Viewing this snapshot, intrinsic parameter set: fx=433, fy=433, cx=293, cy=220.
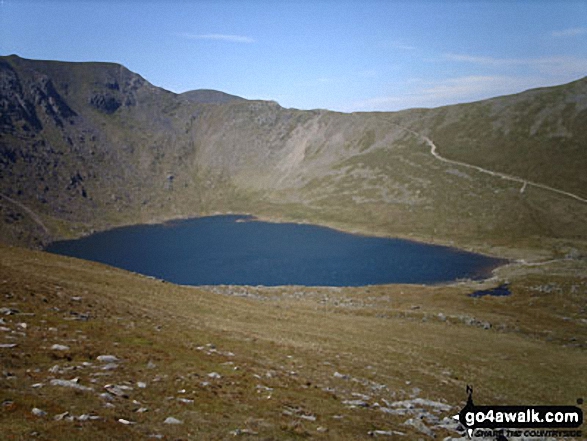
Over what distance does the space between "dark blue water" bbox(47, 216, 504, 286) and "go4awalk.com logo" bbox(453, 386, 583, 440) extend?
96226mm

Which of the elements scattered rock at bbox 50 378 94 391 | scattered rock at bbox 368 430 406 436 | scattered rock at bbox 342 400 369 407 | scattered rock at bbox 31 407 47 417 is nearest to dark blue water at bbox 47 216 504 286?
scattered rock at bbox 342 400 369 407

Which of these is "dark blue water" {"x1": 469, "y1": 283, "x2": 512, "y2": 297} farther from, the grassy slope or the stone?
the stone

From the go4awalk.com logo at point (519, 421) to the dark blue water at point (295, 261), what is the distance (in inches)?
3788

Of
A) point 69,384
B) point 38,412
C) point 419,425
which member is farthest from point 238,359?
point 38,412

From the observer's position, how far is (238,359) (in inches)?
1199

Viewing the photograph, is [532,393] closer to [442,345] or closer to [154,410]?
[442,345]

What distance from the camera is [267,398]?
23203mm

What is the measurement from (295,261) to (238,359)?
422ft

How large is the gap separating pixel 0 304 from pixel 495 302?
86790 mm

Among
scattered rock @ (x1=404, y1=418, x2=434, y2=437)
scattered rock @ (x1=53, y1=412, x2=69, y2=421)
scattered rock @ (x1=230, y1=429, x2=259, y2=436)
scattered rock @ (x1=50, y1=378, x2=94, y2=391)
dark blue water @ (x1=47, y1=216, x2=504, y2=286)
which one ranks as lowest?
dark blue water @ (x1=47, y1=216, x2=504, y2=286)

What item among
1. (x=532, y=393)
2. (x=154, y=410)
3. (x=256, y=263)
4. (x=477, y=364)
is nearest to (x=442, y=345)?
(x=477, y=364)

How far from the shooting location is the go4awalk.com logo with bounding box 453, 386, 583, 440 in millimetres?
22156

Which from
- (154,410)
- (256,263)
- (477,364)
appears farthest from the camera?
(256,263)

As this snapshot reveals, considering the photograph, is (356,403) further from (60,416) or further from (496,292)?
(496,292)
